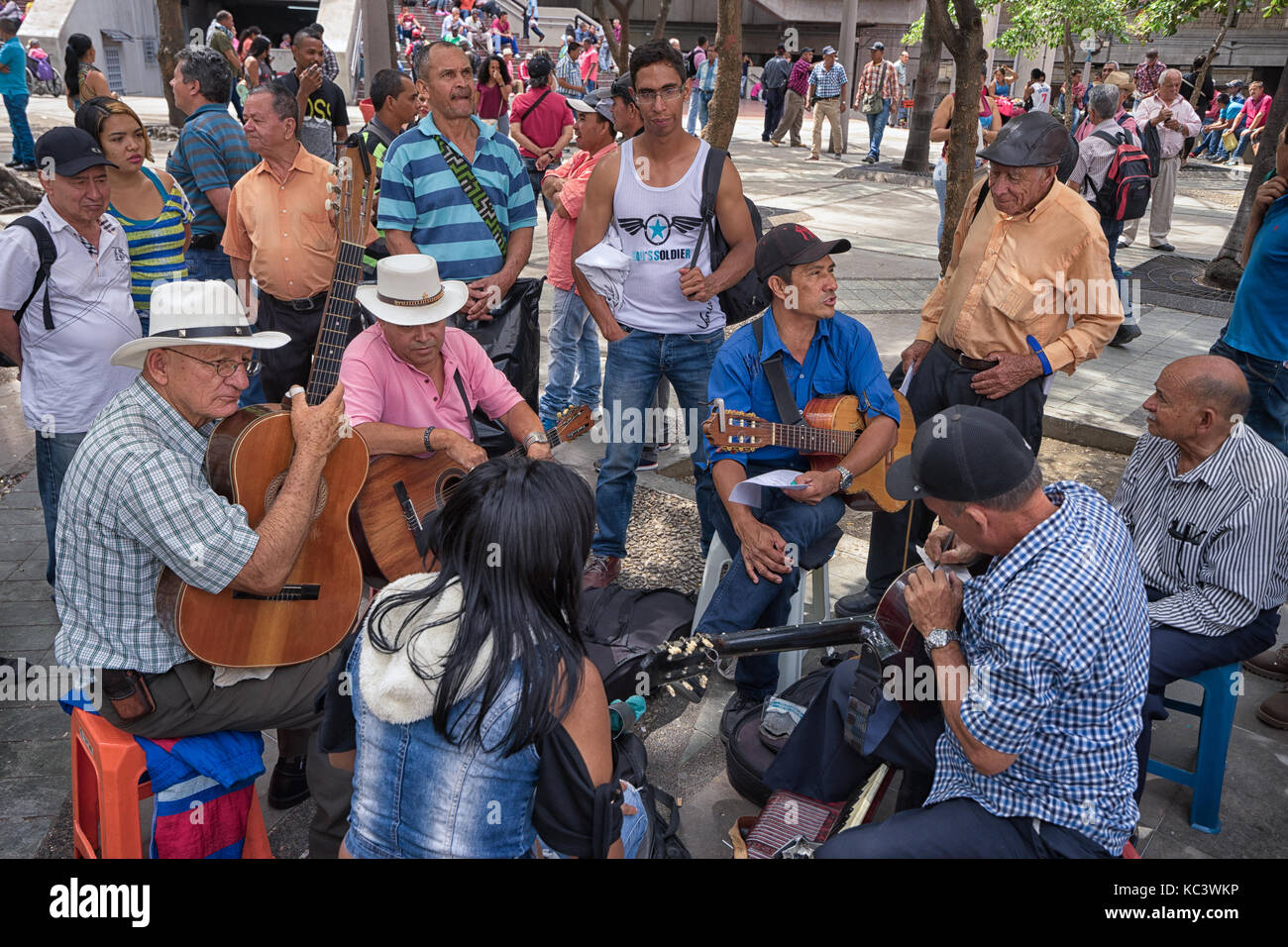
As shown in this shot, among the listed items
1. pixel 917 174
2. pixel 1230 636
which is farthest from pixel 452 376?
pixel 917 174

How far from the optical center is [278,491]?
285 centimetres

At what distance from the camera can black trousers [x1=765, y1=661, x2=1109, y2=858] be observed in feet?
7.38

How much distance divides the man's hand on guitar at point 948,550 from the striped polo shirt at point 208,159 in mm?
4315

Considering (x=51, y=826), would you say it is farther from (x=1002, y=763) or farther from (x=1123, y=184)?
(x=1123, y=184)

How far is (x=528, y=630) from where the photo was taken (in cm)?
197

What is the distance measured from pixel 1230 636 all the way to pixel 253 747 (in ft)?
9.58

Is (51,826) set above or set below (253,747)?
below

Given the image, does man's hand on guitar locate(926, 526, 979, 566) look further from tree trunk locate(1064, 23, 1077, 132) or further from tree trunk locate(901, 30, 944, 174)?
tree trunk locate(1064, 23, 1077, 132)

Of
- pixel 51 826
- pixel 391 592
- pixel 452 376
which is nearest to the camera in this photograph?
pixel 391 592

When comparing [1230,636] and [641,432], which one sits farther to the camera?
[641,432]

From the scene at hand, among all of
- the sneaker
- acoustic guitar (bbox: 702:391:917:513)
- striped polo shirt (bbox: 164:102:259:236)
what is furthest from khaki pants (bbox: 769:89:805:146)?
acoustic guitar (bbox: 702:391:917:513)

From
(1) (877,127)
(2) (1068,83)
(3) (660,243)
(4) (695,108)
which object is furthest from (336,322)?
(4) (695,108)

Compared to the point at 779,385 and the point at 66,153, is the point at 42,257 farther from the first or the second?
the point at 779,385

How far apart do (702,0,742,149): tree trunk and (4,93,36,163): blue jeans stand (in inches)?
400
